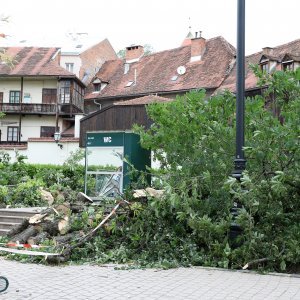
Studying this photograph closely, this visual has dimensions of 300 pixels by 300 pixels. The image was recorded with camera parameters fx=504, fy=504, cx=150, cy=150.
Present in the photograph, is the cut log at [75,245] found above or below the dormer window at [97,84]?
below

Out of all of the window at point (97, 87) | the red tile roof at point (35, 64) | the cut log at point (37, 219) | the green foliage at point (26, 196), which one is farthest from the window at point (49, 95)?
the cut log at point (37, 219)

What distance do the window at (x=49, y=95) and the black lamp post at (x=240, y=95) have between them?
Result: 45.2m

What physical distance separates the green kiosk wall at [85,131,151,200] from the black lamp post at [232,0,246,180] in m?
4.17

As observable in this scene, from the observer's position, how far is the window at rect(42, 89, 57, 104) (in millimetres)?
53531

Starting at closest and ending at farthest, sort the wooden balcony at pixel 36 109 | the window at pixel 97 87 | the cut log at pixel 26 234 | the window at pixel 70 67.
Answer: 1. the cut log at pixel 26 234
2. the wooden balcony at pixel 36 109
3. the window at pixel 97 87
4. the window at pixel 70 67

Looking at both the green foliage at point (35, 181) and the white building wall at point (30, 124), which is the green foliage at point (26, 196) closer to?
the green foliage at point (35, 181)

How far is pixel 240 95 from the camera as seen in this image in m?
9.64

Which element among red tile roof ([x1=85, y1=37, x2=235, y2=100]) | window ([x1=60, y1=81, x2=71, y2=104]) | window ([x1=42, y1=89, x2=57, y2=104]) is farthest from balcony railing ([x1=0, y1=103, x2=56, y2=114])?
red tile roof ([x1=85, y1=37, x2=235, y2=100])

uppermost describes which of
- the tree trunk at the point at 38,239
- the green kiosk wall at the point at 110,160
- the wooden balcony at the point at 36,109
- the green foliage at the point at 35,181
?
the wooden balcony at the point at 36,109

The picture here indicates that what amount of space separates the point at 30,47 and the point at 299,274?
5376cm

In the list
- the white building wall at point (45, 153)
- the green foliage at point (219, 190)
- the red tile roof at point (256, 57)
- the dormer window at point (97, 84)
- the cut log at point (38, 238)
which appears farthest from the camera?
the dormer window at point (97, 84)

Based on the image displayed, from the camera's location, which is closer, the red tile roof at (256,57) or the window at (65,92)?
the red tile roof at (256,57)

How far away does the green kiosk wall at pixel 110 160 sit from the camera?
1372 cm

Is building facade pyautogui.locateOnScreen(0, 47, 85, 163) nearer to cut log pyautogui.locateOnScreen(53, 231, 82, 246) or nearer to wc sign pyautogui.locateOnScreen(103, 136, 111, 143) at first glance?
wc sign pyautogui.locateOnScreen(103, 136, 111, 143)
